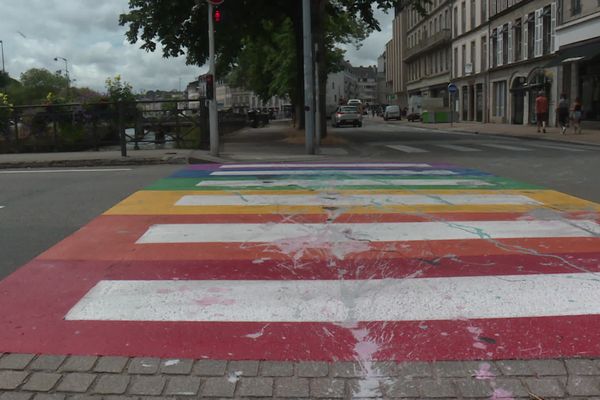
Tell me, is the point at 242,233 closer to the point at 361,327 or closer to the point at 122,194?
the point at 361,327

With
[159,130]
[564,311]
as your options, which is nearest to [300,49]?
[159,130]

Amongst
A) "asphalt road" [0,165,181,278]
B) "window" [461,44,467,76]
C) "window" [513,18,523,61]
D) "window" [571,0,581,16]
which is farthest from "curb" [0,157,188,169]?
"window" [461,44,467,76]

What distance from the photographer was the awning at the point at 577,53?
2639 centimetres

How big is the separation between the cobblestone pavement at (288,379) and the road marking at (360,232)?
251cm

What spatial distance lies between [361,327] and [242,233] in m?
2.68

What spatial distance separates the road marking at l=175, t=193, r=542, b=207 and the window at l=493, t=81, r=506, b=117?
35.9 m

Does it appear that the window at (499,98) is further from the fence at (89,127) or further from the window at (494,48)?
the fence at (89,127)

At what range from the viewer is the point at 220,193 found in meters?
8.91

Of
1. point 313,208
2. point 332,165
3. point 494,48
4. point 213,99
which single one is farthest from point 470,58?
point 313,208

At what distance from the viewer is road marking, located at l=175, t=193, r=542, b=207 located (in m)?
7.89

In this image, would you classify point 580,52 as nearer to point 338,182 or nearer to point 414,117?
point 338,182

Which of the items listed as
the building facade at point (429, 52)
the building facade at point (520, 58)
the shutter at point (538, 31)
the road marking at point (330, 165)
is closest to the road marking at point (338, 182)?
the road marking at point (330, 165)

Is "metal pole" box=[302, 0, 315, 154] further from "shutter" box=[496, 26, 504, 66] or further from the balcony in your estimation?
the balcony

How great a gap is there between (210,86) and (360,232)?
965 centimetres
